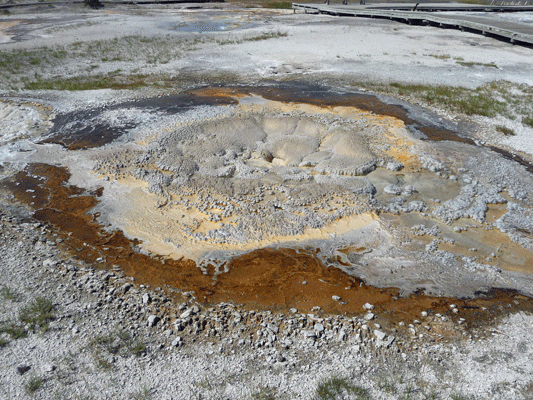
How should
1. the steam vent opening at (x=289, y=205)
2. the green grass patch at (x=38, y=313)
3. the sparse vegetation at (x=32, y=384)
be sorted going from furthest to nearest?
the steam vent opening at (x=289, y=205), the green grass patch at (x=38, y=313), the sparse vegetation at (x=32, y=384)

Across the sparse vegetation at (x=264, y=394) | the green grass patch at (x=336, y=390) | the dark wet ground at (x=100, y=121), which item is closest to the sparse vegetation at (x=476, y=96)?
the dark wet ground at (x=100, y=121)

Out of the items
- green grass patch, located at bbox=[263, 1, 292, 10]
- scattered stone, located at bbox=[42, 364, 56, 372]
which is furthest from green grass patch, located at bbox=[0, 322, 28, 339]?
green grass patch, located at bbox=[263, 1, 292, 10]

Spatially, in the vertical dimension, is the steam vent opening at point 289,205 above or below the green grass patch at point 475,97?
below

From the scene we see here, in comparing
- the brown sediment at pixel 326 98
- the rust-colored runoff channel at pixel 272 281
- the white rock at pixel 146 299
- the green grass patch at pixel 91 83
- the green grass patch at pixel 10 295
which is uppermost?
the green grass patch at pixel 91 83

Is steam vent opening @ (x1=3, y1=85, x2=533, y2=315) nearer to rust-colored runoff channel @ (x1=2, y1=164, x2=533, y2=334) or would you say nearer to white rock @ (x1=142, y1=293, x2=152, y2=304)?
rust-colored runoff channel @ (x1=2, y1=164, x2=533, y2=334)

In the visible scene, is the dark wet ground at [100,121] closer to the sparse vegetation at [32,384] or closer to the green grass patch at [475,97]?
the green grass patch at [475,97]

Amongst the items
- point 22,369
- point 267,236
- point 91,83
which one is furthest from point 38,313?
point 91,83

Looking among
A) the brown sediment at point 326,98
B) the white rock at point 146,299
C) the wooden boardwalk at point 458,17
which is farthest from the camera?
the wooden boardwalk at point 458,17

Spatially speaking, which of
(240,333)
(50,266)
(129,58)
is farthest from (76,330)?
(129,58)
